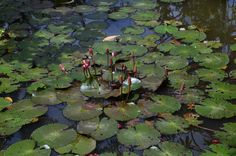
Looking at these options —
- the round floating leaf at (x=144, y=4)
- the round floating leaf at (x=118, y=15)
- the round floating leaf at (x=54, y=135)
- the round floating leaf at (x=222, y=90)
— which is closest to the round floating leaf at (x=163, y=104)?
the round floating leaf at (x=222, y=90)

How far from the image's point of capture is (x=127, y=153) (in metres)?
3.64

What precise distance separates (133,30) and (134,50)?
2.18 ft

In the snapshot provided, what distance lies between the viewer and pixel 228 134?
3.80 meters

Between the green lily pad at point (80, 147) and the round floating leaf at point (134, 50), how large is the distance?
5.99 feet

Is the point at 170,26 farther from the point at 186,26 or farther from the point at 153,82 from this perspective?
the point at 153,82

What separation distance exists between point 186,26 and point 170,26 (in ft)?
0.90

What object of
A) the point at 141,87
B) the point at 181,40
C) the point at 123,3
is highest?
the point at 123,3

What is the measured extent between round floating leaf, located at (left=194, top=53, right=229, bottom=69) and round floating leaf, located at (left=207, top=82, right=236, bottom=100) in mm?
435

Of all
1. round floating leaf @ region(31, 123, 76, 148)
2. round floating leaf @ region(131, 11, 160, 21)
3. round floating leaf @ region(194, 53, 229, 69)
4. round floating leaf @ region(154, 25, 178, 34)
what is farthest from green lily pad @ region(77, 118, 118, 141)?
round floating leaf @ region(131, 11, 160, 21)

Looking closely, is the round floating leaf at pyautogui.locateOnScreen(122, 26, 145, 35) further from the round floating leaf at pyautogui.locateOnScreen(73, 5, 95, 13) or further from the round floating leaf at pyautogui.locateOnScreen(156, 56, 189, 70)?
the round floating leaf at pyautogui.locateOnScreen(73, 5, 95, 13)

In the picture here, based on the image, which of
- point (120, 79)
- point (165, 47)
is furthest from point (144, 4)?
point (120, 79)

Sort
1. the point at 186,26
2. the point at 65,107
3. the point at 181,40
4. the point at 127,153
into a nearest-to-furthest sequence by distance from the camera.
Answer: the point at 127,153 → the point at 65,107 → the point at 181,40 → the point at 186,26

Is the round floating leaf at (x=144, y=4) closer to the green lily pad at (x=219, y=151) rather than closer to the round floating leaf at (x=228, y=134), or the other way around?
the round floating leaf at (x=228, y=134)

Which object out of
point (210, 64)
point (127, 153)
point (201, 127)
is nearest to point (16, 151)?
point (127, 153)
